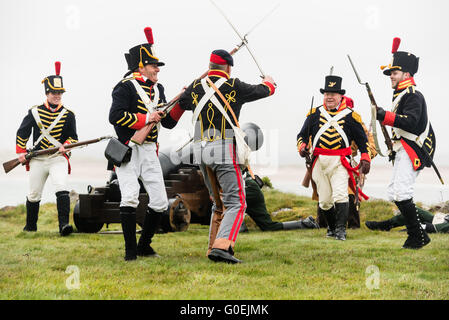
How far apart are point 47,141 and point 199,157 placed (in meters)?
3.66

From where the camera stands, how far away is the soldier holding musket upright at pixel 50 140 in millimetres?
8188

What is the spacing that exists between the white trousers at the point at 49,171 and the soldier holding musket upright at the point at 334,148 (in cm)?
341

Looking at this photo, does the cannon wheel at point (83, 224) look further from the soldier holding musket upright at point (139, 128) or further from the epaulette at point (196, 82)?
the epaulette at point (196, 82)

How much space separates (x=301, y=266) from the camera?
505 centimetres

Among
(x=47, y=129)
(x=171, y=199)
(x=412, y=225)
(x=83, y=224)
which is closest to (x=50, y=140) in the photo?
(x=47, y=129)

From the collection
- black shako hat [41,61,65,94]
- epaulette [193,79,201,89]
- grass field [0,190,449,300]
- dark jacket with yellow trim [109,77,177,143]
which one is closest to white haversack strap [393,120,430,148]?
grass field [0,190,449,300]

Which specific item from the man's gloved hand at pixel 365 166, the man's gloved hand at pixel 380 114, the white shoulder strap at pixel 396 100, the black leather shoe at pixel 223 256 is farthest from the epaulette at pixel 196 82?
the man's gloved hand at pixel 365 166

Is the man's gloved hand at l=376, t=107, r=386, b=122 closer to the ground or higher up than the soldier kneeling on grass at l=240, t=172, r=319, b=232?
higher up

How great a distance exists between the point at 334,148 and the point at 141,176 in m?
2.91

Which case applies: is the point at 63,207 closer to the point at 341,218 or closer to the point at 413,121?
the point at 341,218

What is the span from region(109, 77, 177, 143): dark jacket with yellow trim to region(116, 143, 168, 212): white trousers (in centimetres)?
14

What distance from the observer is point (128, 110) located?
559cm

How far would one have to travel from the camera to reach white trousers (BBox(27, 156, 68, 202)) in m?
8.19

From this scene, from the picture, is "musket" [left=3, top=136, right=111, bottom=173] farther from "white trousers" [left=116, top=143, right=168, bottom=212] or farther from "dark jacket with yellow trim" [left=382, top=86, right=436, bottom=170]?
"dark jacket with yellow trim" [left=382, top=86, right=436, bottom=170]
